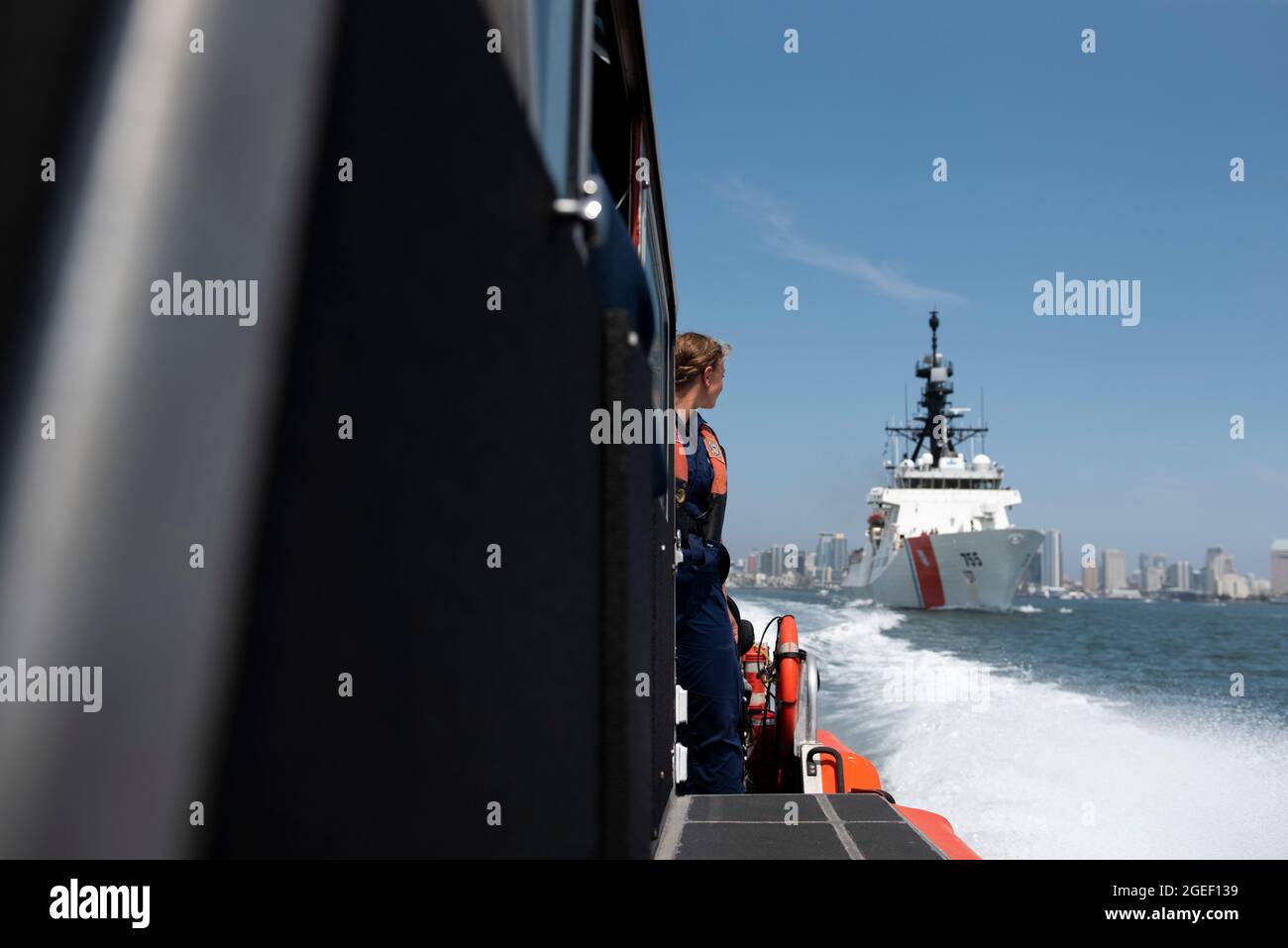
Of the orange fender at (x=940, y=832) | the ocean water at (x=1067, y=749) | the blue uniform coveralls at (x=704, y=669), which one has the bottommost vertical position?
the ocean water at (x=1067, y=749)

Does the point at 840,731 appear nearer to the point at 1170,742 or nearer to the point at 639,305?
the point at 1170,742

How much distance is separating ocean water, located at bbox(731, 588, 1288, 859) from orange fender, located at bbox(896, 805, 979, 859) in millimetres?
3080

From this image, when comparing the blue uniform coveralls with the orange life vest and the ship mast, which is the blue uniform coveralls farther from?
the ship mast

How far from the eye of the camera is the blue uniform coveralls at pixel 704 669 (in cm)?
316

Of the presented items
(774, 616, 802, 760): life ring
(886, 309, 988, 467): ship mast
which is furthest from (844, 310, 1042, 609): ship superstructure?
(774, 616, 802, 760): life ring

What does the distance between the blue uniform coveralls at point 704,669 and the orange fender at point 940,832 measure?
64 centimetres

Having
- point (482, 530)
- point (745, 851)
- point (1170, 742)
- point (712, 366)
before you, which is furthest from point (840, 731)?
point (482, 530)

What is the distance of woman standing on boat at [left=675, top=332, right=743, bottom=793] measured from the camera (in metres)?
3.16

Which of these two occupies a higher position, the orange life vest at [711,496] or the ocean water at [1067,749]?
the orange life vest at [711,496]

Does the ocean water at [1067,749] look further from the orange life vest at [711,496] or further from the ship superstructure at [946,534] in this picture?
the ship superstructure at [946,534]

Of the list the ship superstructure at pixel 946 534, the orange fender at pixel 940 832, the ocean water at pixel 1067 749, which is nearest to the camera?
the orange fender at pixel 940 832

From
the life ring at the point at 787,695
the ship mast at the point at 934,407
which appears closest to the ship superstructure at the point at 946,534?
the ship mast at the point at 934,407

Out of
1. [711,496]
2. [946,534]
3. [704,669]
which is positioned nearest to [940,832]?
[704,669]

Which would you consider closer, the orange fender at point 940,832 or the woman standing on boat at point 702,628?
the orange fender at point 940,832
